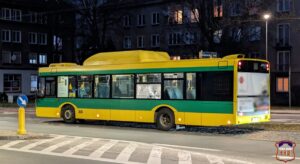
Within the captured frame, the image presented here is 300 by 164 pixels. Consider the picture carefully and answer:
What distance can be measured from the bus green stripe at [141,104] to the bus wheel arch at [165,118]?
302mm

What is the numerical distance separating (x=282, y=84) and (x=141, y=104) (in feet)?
125

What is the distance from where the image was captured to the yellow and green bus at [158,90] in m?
17.7

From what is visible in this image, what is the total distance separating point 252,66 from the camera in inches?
709

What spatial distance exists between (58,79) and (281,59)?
3747 cm

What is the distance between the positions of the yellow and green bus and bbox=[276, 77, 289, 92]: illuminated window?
117 feet

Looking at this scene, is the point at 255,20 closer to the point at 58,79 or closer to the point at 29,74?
the point at 58,79

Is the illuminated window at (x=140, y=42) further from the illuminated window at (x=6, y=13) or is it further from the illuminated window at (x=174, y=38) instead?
the illuminated window at (x=6, y=13)

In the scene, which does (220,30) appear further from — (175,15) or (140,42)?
(140,42)

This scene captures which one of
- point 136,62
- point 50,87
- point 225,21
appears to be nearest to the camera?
point 136,62

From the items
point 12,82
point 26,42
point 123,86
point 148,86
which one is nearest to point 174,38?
point 26,42

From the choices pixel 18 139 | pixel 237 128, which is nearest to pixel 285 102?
pixel 237 128

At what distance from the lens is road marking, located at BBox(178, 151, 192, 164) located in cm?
1106

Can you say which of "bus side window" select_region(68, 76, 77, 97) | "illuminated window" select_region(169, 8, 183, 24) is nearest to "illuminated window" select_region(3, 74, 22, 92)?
"illuminated window" select_region(169, 8, 183, 24)

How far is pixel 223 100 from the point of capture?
17719mm
